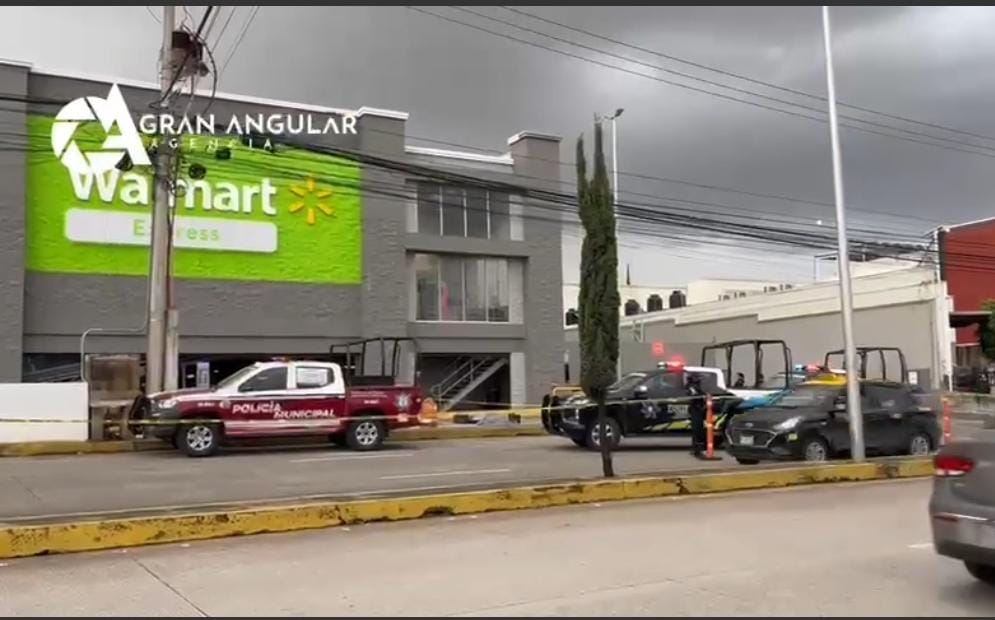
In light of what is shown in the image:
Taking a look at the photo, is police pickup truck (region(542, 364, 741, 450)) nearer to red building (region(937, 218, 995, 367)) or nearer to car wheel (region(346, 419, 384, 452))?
car wheel (region(346, 419, 384, 452))

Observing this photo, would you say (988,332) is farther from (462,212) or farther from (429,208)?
(429,208)

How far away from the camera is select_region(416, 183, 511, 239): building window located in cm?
3231

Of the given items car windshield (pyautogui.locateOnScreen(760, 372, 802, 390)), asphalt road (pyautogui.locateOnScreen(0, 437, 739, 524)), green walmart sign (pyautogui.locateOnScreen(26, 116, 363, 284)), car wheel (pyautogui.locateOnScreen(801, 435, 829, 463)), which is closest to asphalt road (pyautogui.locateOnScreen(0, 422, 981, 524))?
asphalt road (pyautogui.locateOnScreen(0, 437, 739, 524))

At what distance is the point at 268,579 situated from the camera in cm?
716

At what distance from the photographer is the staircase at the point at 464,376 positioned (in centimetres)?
3344

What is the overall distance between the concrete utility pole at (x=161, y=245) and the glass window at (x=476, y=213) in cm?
1353

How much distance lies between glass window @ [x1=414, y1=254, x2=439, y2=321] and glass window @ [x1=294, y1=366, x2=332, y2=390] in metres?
12.7

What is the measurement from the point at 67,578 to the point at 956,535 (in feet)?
21.9

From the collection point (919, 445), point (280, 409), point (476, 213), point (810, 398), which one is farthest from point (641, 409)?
point (476, 213)

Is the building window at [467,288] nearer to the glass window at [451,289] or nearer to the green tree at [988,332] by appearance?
the glass window at [451,289]

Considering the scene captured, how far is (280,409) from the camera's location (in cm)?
1875

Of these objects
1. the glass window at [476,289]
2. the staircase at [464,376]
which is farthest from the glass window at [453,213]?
the staircase at [464,376]

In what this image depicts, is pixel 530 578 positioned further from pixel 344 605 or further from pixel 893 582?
pixel 893 582

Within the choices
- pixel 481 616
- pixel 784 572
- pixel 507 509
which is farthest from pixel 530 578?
pixel 507 509
